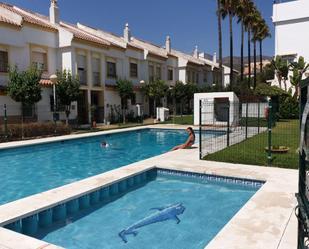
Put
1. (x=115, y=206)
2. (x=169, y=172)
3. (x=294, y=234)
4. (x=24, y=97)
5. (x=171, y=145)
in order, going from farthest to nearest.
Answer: (x=24, y=97) < (x=171, y=145) < (x=169, y=172) < (x=115, y=206) < (x=294, y=234)

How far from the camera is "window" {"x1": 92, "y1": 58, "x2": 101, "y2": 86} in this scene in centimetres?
2836

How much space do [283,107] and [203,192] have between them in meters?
21.8

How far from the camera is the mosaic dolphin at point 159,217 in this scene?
6.22m

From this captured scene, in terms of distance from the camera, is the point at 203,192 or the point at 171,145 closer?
the point at 203,192

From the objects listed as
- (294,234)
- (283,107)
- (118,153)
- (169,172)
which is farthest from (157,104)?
(294,234)

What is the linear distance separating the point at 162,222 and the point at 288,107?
78.6 feet

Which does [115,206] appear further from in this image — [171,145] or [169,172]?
[171,145]

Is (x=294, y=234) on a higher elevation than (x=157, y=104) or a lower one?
lower

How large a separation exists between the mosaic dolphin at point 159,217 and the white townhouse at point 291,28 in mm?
26303

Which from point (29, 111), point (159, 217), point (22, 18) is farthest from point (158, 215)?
point (22, 18)

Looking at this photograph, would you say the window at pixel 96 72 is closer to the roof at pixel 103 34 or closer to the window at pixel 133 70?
the roof at pixel 103 34

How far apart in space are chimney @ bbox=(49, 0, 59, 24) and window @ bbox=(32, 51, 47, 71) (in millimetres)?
3597

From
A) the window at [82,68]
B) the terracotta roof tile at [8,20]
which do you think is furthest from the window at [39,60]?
the window at [82,68]

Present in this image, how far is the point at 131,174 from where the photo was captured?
899 centimetres
